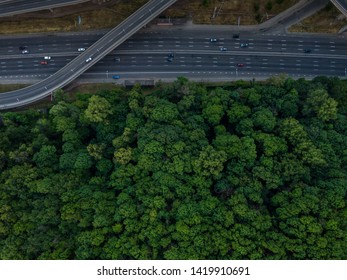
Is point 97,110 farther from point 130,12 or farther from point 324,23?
point 324,23

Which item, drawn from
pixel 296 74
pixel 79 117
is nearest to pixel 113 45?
pixel 79 117

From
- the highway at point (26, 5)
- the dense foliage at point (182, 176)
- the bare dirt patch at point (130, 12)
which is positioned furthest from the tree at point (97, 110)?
the highway at point (26, 5)

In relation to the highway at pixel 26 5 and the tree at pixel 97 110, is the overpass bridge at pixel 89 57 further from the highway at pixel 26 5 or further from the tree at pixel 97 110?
the tree at pixel 97 110

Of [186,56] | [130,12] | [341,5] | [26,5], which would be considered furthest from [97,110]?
[341,5]

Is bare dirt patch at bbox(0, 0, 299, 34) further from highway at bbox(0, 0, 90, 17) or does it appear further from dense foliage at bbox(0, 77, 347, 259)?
dense foliage at bbox(0, 77, 347, 259)

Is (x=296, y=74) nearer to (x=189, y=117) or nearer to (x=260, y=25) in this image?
(x=260, y=25)

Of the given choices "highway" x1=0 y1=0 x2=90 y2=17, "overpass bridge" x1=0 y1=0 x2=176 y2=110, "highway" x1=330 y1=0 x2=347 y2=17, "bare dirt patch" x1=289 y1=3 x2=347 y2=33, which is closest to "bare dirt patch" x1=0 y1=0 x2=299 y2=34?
"highway" x1=0 y1=0 x2=90 y2=17
